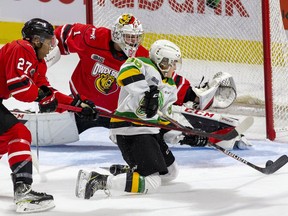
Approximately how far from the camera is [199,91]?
4773 mm

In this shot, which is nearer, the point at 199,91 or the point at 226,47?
the point at 199,91

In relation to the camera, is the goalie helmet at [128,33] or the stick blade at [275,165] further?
the goalie helmet at [128,33]

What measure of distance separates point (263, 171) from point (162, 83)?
2.44ft

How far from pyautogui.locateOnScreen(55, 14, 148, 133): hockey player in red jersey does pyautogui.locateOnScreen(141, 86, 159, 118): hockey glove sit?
3.05 feet

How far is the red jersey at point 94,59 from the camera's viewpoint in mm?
4723

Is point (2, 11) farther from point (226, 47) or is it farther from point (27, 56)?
point (27, 56)

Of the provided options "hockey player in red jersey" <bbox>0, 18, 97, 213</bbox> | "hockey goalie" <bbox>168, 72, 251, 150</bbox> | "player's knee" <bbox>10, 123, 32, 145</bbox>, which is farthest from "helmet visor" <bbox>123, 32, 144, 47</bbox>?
"player's knee" <bbox>10, 123, 32, 145</bbox>

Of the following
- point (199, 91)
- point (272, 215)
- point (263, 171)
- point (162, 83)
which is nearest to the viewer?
point (272, 215)

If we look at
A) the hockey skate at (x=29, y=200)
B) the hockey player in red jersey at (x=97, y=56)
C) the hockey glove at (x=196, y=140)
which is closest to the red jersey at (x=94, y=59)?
the hockey player in red jersey at (x=97, y=56)

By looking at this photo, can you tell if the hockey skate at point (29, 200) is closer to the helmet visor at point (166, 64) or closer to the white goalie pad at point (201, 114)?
the helmet visor at point (166, 64)

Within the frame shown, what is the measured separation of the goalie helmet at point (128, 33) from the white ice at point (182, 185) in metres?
0.61

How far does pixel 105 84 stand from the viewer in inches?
191

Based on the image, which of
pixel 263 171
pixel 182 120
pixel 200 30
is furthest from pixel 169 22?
pixel 263 171

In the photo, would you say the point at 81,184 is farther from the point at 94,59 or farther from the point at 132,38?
the point at 94,59
